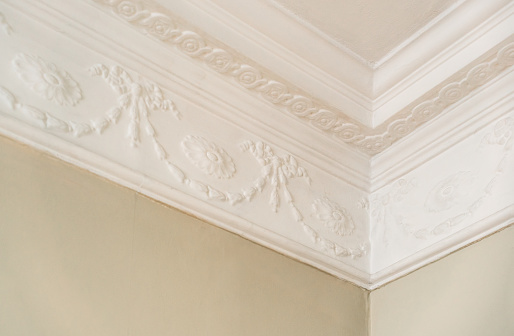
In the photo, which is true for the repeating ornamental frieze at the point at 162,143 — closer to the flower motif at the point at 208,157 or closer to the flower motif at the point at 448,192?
the flower motif at the point at 208,157

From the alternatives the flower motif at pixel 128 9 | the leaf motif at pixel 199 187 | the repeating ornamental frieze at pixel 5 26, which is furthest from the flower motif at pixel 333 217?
the repeating ornamental frieze at pixel 5 26

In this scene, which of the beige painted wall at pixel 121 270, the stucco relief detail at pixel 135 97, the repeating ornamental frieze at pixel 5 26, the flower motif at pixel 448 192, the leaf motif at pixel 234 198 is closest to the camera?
the beige painted wall at pixel 121 270

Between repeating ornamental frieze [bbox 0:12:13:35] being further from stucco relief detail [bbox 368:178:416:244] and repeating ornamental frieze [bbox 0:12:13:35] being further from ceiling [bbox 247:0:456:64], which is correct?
stucco relief detail [bbox 368:178:416:244]

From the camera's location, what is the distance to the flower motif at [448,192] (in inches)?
92.4

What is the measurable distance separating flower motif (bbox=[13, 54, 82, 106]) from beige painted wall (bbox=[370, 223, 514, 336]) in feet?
4.54

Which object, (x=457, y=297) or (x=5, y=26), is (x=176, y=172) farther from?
(x=457, y=297)

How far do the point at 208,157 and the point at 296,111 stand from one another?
0.51 meters

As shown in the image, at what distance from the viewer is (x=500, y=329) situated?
1.98 metres

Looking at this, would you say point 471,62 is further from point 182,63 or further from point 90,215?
point 90,215

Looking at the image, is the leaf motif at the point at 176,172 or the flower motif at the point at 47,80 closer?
the flower motif at the point at 47,80

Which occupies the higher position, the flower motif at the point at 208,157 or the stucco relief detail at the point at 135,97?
the stucco relief detail at the point at 135,97

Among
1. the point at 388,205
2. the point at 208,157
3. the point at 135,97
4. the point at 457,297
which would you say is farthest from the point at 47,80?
the point at 457,297

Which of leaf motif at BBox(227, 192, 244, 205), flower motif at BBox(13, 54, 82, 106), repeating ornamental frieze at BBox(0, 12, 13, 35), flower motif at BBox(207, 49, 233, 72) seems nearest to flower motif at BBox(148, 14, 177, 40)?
flower motif at BBox(207, 49, 233, 72)

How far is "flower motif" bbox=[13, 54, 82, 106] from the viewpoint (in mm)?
1961
